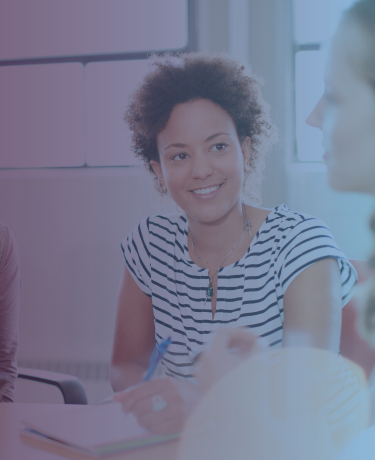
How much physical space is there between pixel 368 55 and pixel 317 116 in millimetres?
222

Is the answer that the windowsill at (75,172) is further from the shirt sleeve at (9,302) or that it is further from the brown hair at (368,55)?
the brown hair at (368,55)

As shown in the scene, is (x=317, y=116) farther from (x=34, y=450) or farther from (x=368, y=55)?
(x=34, y=450)

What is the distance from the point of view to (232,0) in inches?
38.6

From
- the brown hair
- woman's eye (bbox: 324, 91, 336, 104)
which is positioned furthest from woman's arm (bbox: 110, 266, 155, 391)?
woman's eye (bbox: 324, 91, 336, 104)

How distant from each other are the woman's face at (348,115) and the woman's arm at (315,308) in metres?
0.20

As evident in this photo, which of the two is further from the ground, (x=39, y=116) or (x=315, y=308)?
(x=39, y=116)

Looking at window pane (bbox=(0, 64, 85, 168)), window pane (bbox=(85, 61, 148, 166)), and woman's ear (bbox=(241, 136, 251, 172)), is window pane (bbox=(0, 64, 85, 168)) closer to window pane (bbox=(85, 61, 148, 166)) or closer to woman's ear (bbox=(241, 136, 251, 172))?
window pane (bbox=(85, 61, 148, 166))

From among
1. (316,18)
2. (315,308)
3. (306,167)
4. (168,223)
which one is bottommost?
(315,308)

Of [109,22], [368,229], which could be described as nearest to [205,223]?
[368,229]

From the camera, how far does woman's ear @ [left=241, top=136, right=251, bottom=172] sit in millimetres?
936

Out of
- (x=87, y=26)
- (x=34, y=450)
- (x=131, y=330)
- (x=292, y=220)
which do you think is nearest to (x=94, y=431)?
(x=34, y=450)

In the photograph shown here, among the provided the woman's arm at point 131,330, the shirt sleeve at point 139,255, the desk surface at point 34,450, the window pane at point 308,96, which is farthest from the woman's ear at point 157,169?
the desk surface at point 34,450

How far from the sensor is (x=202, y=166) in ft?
2.81

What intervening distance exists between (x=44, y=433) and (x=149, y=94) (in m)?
0.71
